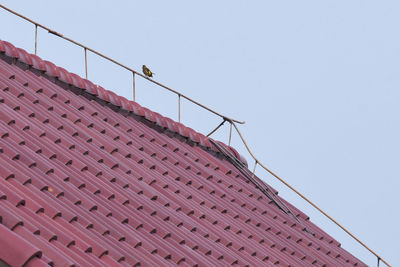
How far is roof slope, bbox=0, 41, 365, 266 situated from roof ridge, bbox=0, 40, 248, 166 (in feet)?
0.05

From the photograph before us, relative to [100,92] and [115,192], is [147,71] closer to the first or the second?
[100,92]

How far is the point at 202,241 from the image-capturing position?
9.02m

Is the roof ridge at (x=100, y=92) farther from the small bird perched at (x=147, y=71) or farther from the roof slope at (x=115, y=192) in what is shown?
the small bird perched at (x=147, y=71)

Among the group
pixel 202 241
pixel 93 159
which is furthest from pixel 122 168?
pixel 202 241

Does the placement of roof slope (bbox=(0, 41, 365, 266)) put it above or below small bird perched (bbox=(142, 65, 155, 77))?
below

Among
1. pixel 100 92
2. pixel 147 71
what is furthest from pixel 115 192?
pixel 147 71

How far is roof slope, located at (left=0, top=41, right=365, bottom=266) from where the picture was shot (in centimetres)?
696

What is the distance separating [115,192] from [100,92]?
2455mm

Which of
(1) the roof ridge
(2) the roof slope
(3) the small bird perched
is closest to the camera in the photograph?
(2) the roof slope

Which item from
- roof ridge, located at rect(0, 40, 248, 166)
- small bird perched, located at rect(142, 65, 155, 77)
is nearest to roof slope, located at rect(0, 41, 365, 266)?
roof ridge, located at rect(0, 40, 248, 166)

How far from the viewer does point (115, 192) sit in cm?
859

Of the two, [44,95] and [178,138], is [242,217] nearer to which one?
[178,138]

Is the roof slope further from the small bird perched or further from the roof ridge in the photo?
the small bird perched

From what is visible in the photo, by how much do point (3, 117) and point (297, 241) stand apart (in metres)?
4.02
